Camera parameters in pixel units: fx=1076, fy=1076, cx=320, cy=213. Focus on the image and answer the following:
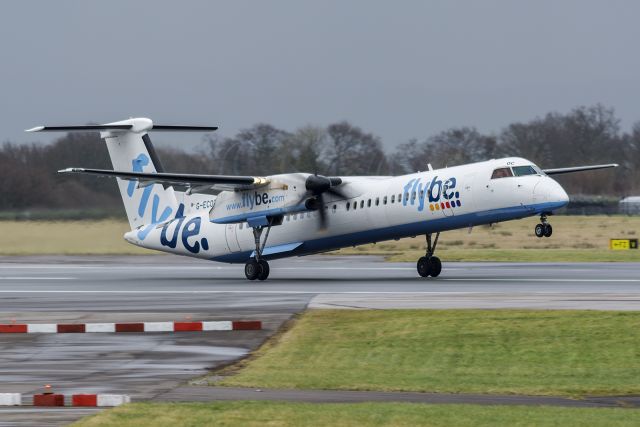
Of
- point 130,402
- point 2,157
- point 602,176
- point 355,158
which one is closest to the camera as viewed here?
point 130,402

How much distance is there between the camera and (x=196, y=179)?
34469mm

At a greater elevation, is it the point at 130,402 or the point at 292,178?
the point at 292,178

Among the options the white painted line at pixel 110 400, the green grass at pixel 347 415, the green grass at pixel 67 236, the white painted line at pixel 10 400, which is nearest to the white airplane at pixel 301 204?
the green grass at pixel 67 236

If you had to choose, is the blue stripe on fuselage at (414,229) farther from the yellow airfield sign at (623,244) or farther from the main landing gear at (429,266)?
the yellow airfield sign at (623,244)

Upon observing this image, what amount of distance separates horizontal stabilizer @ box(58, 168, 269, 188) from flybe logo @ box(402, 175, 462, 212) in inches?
203

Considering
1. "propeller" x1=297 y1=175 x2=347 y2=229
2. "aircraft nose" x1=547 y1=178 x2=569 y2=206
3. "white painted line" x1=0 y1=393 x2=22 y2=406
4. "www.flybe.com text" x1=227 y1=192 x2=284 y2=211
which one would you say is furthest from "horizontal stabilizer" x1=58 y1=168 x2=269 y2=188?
"white painted line" x1=0 y1=393 x2=22 y2=406

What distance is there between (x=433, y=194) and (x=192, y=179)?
7749 millimetres

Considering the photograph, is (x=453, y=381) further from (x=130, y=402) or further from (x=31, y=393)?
(x=31, y=393)

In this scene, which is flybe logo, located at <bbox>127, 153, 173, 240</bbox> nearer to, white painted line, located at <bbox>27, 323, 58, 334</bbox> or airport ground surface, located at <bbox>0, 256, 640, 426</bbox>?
airport ground surface, located at <bbox>0, 256, 640, 426</bbox>

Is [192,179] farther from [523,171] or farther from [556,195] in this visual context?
[556,195]

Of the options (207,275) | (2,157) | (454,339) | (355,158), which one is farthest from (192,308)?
(355,158)

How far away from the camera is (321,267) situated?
4334cm

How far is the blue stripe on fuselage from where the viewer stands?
31.5 m

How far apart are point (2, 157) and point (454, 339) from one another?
38083 millimetres
